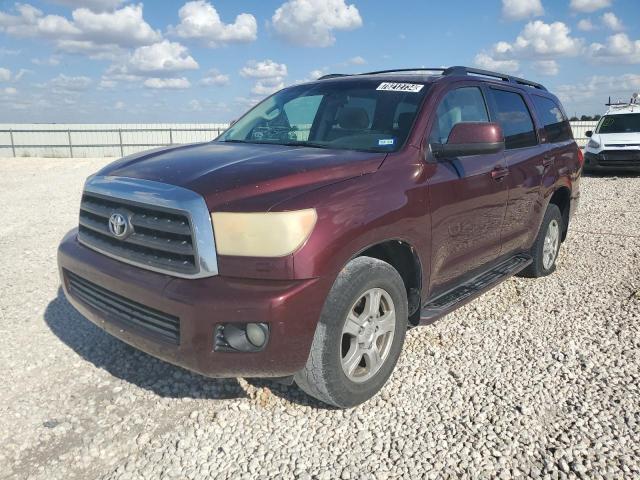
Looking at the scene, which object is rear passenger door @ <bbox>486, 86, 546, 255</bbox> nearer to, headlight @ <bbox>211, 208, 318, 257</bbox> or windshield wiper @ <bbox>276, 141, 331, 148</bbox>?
windshield wiper @ <bbox>276, 141, 331, 148</bbox>

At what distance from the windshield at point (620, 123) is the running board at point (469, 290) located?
11.3 metres

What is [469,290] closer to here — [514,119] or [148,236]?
[514,119]

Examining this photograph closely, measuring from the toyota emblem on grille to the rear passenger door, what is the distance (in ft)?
9.56

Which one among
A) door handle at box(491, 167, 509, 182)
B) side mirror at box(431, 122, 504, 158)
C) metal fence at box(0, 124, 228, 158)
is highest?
side mirror at box(431, 122, 504, 158)

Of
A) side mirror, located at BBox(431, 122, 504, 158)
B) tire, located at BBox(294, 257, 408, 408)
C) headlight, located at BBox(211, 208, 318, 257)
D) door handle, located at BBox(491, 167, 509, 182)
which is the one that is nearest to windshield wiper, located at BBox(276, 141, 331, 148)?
side mirror, located at BBox(431, 122, 504, 158)

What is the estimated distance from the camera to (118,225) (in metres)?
2.75

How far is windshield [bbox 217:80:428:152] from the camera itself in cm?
338

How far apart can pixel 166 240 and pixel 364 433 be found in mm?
1433

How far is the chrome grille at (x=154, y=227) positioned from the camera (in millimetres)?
2439

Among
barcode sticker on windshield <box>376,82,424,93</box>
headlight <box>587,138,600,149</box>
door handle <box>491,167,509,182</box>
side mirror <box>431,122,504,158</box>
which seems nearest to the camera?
side mirror <box>431,122,504,158</box>

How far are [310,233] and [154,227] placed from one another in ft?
2.60

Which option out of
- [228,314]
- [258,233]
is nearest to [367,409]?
[228,314]

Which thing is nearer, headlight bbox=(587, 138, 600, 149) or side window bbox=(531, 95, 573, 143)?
side window bbox=(531, 95, 573, 143)

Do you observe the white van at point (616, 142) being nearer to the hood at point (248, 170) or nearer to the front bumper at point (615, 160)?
the front bumper at point (615, 160)
